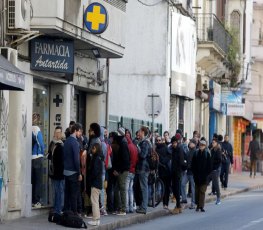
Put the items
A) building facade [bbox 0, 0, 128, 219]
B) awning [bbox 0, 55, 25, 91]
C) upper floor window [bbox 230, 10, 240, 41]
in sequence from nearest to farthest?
awning [bbox 0, 55, 25, 91]
building facade [bbox 0, 0, 128, 219]
upper floor window [bbox 230, 10, 240, 41]

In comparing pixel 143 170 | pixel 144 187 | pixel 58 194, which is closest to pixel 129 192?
pixel 144 187

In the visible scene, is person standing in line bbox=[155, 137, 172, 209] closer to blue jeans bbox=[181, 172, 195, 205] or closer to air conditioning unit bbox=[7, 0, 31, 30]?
blue jeans bbox=[181, 172, 195, 205]

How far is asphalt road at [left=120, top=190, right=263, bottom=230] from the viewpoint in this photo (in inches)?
921

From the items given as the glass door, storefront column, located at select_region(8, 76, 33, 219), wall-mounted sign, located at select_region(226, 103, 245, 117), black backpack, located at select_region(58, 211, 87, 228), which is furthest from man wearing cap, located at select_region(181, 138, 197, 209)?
wall-mounted sign, located at select_region(226, 103, 245, 117)

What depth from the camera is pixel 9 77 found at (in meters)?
19.1

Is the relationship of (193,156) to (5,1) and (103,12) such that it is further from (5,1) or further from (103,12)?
(5,1)

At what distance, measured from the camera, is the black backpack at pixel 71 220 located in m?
21.0

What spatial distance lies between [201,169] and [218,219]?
9.48 feet

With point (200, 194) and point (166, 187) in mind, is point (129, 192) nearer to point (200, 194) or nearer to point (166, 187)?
point (166, 187)

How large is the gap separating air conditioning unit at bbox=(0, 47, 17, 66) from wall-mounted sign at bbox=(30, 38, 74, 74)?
1382mm

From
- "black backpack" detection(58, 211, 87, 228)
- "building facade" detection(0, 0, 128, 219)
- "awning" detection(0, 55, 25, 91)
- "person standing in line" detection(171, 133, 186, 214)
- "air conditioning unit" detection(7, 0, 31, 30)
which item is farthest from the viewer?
"person standing in line" detection(171, 133, 186, 214)

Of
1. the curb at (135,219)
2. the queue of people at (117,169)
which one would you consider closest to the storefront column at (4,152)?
the queue of people at (117,169)

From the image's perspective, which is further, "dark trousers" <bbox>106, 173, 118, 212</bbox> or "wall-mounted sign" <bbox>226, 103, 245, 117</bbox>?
"wall-mounted sign" <bbox>226, 103, 245, 117</bbox>

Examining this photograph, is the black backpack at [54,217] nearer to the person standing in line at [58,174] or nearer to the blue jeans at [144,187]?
the person standing in line at [58,174]
